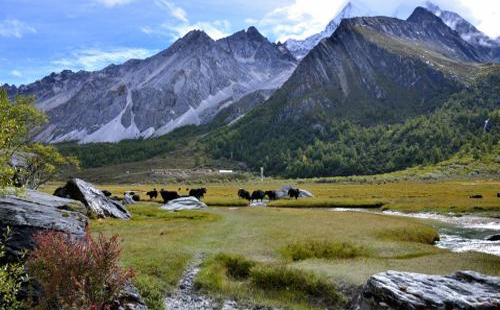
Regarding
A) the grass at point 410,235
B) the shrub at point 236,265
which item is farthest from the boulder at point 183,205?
the shrub at point 236,265

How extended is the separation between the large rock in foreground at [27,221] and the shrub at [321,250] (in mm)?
14385

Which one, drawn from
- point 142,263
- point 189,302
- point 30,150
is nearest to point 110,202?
point 30,150

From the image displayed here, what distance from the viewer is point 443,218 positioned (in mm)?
56469

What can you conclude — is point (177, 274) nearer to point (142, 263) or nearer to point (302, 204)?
point (142, 263)

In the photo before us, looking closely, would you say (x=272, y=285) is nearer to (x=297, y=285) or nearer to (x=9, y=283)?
(x=297, y=285)

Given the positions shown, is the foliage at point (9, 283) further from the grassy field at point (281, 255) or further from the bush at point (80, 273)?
the grassy field at point (281, 255)

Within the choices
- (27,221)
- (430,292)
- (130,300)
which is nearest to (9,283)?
(130,300)

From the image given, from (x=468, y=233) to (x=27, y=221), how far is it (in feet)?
132

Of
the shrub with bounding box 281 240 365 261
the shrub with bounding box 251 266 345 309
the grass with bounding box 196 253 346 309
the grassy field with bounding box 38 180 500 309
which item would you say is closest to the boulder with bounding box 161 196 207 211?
the grassy field with bounding box 38 180 500 309

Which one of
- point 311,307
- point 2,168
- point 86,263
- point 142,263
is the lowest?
point 311,307

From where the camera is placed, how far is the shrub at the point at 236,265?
26869 mm

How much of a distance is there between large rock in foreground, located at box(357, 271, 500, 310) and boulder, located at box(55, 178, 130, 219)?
3729cm

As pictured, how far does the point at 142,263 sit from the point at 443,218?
44.6 m

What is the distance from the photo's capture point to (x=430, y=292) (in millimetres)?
19203
